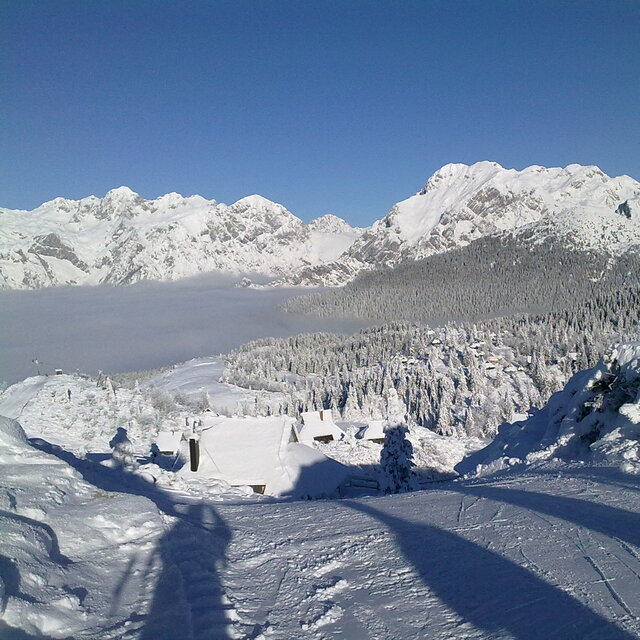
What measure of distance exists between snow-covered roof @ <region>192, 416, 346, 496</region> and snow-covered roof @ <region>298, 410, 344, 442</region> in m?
26.1

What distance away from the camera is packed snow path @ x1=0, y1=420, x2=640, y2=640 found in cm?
434

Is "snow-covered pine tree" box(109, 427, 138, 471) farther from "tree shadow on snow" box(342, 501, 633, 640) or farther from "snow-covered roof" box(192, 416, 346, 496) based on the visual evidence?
"tree shadow on snow" box(342, 501, 633, 640)

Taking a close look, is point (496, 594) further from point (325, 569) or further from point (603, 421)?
point (603, 421)

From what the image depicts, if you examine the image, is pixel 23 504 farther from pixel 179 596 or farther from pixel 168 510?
pixel 168 510

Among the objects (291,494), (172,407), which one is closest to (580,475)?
(291,494)

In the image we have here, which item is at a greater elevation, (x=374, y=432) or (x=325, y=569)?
(x=325, y=569)

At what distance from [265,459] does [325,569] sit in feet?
59.9

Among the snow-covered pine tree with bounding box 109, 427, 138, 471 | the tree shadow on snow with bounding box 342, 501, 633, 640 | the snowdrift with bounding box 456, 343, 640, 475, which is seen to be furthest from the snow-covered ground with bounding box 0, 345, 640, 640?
the snow-covered pine tree with bounding box 109, 427, 138, 471

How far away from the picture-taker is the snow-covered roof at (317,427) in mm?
52422

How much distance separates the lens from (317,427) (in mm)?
53562

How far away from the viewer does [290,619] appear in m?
4.64

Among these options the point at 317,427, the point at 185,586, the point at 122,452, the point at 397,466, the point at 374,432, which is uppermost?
the point at 185,586

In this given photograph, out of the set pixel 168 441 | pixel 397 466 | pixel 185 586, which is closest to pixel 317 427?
pixel 168 441

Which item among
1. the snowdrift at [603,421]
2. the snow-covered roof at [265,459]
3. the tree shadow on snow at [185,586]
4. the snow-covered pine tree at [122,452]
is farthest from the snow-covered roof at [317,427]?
the tree shadow on snow at [185,586]
